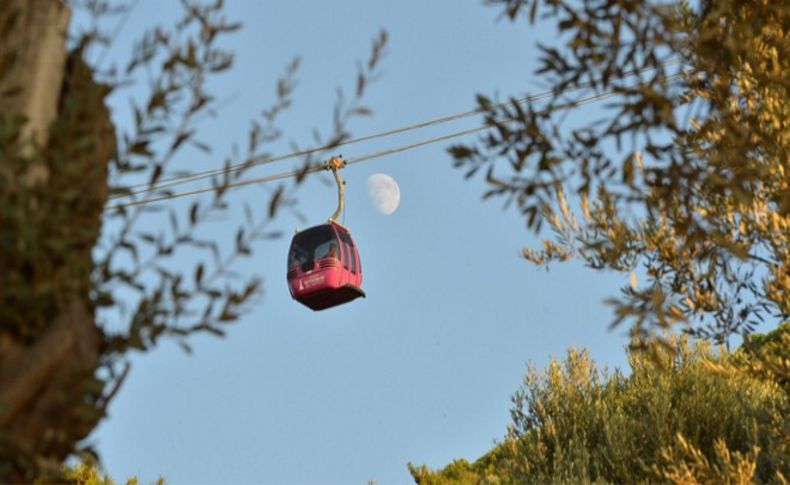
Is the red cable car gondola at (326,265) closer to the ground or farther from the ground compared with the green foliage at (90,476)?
farther from the ground

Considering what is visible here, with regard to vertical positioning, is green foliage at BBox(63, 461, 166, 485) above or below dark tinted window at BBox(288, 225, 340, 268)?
below

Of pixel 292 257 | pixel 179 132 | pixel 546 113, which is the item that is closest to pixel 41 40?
pixel 179 132

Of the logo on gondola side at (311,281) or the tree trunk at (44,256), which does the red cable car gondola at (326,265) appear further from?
the tree trunk at (44,256)

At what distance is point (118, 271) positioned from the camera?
4535mm

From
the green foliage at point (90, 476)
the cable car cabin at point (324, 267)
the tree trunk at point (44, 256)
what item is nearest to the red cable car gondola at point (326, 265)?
the cable car cabin at point (324, 267)

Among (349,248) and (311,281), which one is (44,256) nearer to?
(311,281)

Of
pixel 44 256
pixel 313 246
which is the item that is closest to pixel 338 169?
pixel 313 246

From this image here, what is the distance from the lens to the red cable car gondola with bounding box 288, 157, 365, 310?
1969cm

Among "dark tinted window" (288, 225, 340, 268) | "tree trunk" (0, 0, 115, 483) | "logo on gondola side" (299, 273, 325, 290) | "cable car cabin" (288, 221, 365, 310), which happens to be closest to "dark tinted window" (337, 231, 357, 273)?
"cable car cabin" (288, 221, 365, 310)

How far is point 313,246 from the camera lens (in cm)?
2022

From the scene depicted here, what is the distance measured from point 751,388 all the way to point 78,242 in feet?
65.7

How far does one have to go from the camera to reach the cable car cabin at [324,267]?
19.7m

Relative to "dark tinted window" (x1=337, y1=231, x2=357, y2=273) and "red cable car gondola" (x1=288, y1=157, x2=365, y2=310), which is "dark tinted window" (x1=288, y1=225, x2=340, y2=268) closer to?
"red cable car gondola" (x1=288, y1=157, x2=365, y2=310)

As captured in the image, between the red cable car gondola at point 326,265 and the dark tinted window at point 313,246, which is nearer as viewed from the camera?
the red cable car gondola at point 326,265
